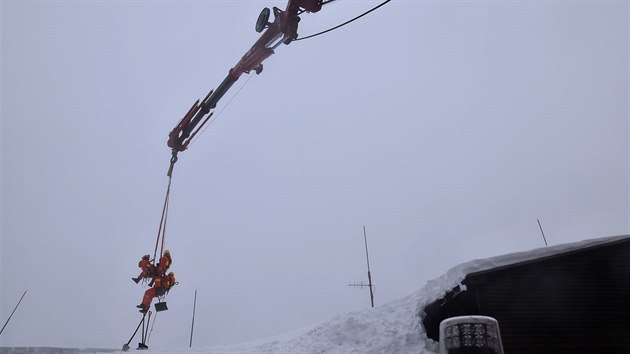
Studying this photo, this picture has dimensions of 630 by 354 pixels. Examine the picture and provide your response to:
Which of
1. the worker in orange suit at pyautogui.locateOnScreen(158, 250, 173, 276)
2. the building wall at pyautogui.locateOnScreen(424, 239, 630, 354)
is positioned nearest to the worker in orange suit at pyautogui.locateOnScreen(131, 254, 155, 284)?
the worker in orange suit at pyautogui.locateOnScreen(158, 250, 173, 276)

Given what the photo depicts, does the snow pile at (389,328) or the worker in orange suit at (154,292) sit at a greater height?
the worker in orange suit at (154,292)

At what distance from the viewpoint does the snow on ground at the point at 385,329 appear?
1034 cm

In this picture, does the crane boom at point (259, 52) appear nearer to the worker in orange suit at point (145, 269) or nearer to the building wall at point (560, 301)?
the worker in orange suit at point (145, 269)

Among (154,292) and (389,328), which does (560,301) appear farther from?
(154,292)

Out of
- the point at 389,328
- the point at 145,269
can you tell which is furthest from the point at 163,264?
the point at 389,328

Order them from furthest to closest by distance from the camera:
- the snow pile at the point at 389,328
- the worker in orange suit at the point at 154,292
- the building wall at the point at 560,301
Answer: the worker in orange suit at the point at 154,292
the snow pile at the point at 389,328
the building wall at the point at 560,301

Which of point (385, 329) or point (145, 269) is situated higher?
point (145, 269)

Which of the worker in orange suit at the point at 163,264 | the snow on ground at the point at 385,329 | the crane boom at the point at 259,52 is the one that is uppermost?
the crane boom at the point at 259,52

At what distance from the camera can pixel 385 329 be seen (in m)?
11.2

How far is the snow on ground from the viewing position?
1034 cm

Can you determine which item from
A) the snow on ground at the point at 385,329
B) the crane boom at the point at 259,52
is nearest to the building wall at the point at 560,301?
the snow on ground at the point at 385,329

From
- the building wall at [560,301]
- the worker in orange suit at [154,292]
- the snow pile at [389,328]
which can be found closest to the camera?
the building wall at [560,301]

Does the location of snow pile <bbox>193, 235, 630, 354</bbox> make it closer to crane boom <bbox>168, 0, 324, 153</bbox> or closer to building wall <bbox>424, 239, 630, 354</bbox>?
building wall <bbox>424, 239, 630, 354</bbox>

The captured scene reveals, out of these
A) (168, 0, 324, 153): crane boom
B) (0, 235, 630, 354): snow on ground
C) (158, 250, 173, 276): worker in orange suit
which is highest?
(168, 0, 324, 153): crane boom
